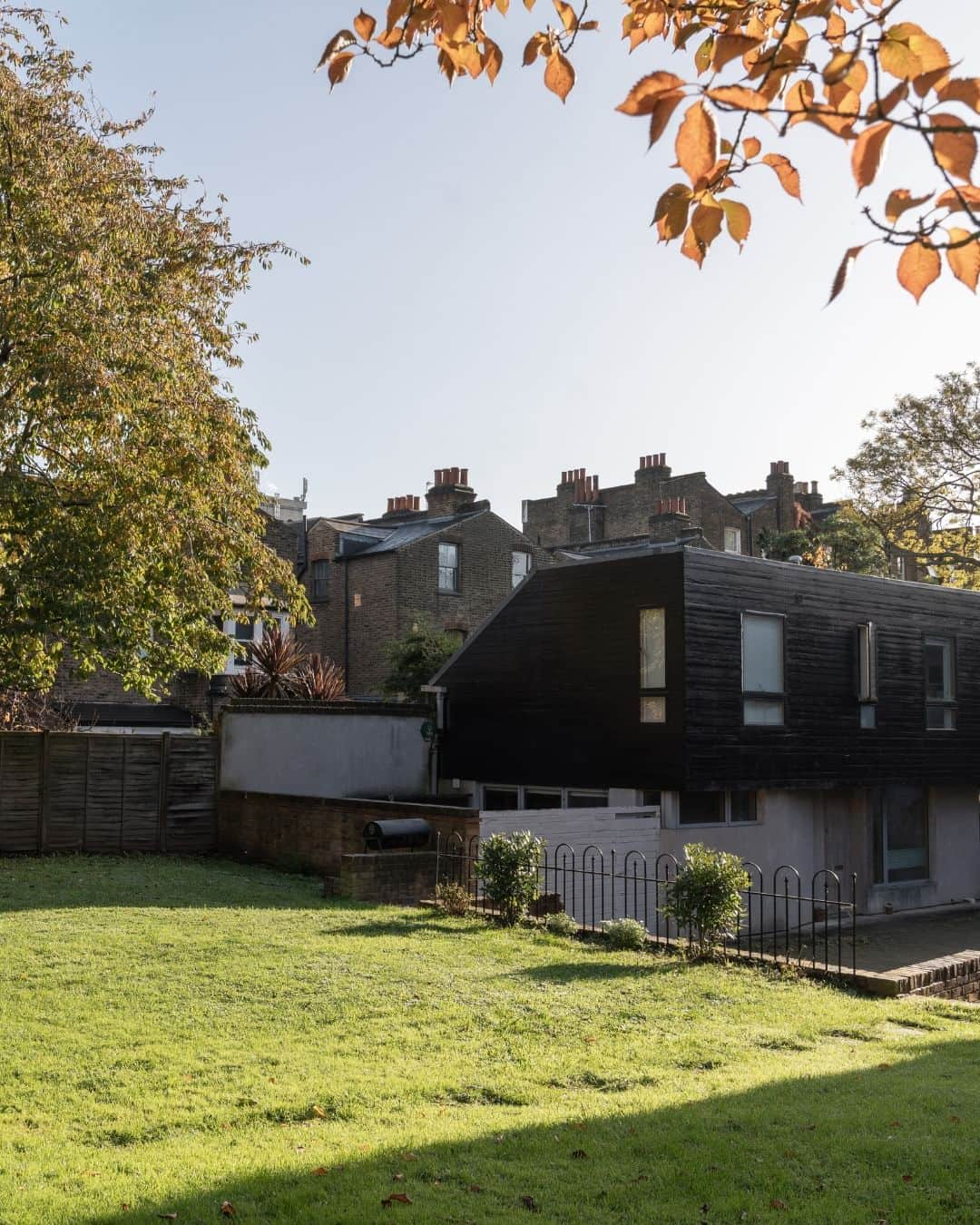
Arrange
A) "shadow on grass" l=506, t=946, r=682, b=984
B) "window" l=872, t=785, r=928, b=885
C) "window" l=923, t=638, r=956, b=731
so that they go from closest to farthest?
"shadow on grass" l=506, t=946, r=682, b=984 → "window" l=872, t=785, r=928, b=885 → "window" l=923, t=638, r=956, b=731

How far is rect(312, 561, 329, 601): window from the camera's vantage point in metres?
42.2

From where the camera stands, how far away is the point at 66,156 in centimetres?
1933

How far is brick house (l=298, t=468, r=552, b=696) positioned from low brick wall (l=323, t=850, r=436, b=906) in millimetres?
21818

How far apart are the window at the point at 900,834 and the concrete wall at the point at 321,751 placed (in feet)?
31.0

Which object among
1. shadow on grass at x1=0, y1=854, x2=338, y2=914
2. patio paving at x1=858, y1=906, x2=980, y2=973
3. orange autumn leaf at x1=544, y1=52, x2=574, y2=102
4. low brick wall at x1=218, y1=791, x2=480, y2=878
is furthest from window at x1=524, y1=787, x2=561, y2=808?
orange autumn leaf at x1=544, y1=52, x2=574, y2=102

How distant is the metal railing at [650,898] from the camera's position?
14547 millimetres

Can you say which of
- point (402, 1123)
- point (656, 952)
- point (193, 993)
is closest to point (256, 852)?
point (656, 952)

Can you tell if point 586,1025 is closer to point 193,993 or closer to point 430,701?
point 193,993

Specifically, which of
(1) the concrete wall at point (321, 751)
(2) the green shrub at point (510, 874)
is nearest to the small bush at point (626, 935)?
(2) the green shrub at point (510, 874)

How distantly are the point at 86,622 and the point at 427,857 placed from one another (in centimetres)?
588

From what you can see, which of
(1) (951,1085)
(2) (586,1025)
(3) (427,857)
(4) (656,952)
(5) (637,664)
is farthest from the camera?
(5) (637,664)

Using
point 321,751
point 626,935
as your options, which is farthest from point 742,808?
point 626,935

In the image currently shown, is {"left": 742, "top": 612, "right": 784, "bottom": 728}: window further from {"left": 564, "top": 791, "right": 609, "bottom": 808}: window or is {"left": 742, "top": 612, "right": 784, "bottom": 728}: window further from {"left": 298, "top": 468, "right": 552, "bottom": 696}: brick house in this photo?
{"left": 298, "top": 468, "right": 552, "bottom": 696}: brick house

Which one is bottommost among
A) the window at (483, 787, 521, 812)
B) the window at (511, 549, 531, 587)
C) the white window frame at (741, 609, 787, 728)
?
the window at (483, 787, 521, 812)
